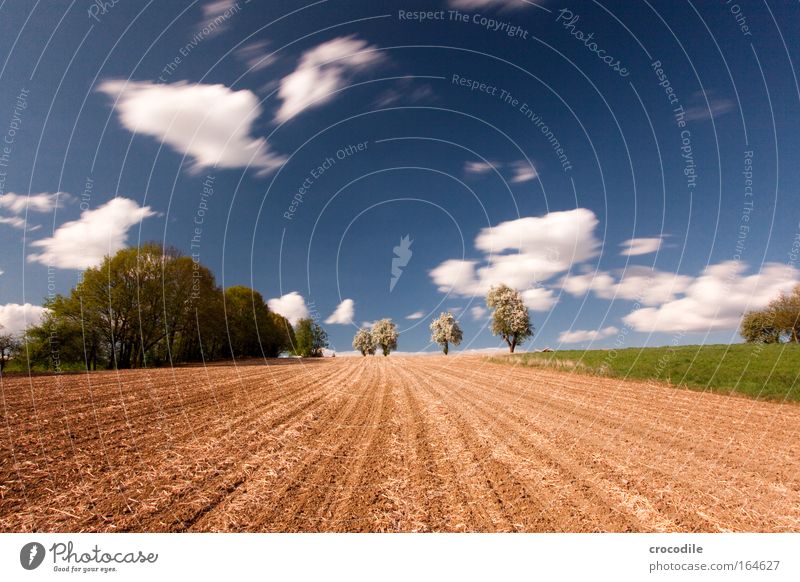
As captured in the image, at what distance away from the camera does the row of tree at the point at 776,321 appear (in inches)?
2422

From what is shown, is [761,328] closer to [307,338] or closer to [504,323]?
[504,323]

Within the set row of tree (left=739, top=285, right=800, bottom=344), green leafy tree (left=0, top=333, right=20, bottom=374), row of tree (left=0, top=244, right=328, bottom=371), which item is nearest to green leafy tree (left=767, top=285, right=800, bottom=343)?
row of tree (left=739, top=285, right=800, bottom=344)

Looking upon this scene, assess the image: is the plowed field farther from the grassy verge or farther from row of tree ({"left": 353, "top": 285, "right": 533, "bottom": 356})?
row of tree ({"left": 353, "top": 285, "right": 533, "bottom": 356})

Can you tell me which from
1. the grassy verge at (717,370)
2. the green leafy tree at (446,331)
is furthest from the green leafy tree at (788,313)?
the green leafy tree at (446,331)

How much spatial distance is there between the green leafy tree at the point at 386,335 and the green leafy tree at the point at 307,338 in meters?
10.3

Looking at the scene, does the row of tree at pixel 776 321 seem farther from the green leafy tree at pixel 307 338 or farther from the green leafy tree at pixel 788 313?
the green leafy tree at pixel 307 338

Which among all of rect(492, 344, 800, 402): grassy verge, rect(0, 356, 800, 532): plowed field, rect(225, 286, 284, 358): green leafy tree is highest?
rect(225, 286, 284, 358): green leafy tree

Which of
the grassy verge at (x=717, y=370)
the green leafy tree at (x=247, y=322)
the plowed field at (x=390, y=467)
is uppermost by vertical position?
the green leafy tree at (x=247, y=322)

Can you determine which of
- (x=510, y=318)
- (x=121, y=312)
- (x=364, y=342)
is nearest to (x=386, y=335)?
(x=364, y=342)

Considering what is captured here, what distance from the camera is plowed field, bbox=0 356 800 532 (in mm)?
5863

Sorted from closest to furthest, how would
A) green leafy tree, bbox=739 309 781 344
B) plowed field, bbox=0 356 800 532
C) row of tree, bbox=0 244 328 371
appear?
1. plowed field, bbox=0 356 800 532
2. row of tree, bbox=0 244 328 371
3. green leafy tree, bbox=739 309 781 344

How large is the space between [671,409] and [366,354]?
71030 mm

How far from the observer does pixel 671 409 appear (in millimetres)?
17156

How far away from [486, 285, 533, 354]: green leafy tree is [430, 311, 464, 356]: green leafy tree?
1442cm
